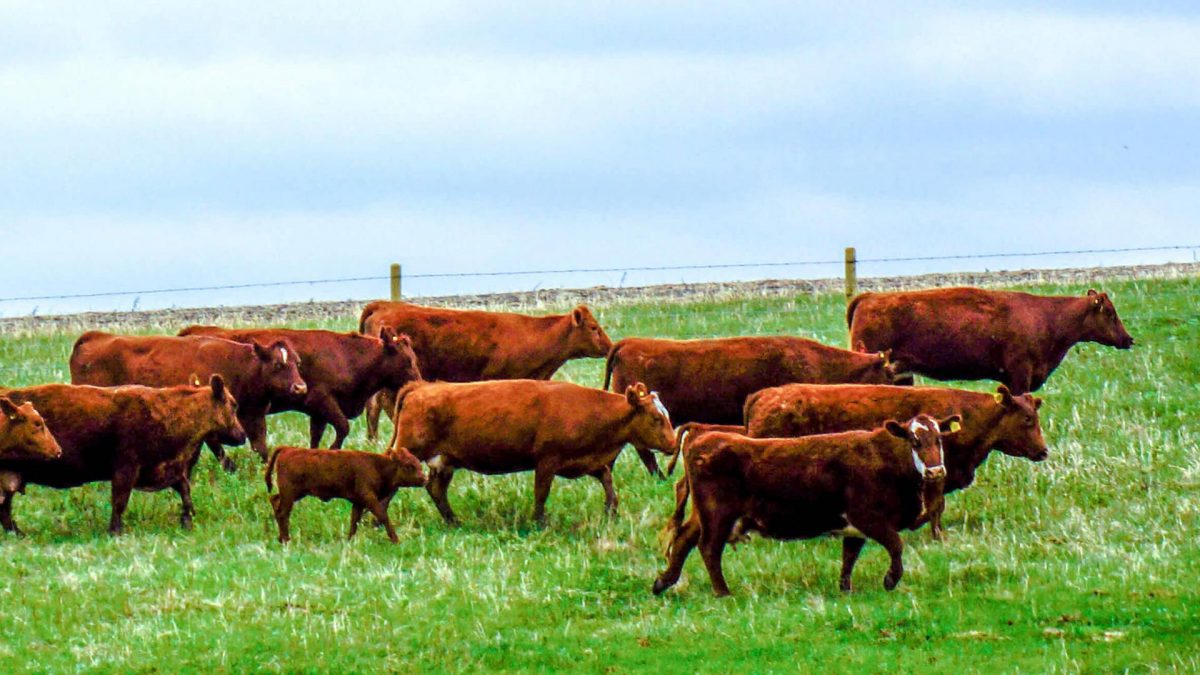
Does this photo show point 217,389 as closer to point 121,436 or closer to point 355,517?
point 121,436

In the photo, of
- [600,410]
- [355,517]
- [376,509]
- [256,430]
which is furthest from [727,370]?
[256,430]

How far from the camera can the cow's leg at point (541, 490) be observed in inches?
592

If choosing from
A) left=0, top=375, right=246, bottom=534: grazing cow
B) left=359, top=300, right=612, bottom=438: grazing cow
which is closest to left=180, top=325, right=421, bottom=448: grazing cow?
left=359, top=300, right=612, bottom=438: grazing cow

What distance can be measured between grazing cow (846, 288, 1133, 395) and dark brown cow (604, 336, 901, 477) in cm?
245

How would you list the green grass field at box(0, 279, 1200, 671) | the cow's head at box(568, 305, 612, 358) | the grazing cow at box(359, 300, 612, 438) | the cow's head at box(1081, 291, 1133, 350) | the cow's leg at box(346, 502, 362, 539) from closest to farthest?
the green grass field at box(0, 279, 1200, 671) < the cow's leg at box(346, 502, 362, 539) < the grazing cow at box(359, 300, 612, 438) < the cow's head at box(568, 305, 612, 358) < the cow's head at box(1081, 291, 1133, 350)

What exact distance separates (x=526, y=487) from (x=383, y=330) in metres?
3.27

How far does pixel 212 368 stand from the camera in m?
17.9

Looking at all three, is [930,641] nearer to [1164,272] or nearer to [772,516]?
[772,516]

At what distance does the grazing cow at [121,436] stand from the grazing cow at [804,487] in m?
5.12

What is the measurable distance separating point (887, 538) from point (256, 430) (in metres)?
7.81

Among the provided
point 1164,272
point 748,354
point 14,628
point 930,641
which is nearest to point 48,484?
point 14,628

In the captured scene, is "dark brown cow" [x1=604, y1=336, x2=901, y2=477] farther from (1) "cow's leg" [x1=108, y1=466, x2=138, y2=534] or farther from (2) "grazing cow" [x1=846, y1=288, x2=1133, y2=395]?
(1) "cow's leg" [x1=108, y1=466, x2=138, y2=534]

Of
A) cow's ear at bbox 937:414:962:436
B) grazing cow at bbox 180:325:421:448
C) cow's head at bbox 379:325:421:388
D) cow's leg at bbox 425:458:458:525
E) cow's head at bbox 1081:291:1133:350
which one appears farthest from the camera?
cow's head at bbox 1081:291:1133:350

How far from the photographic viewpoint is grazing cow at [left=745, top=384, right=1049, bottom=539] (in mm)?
14510
